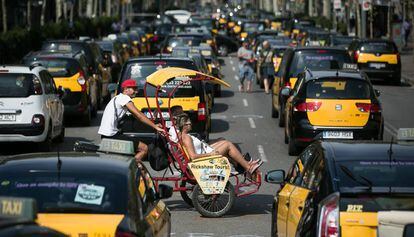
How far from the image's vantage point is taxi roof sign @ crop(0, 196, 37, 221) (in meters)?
7.08

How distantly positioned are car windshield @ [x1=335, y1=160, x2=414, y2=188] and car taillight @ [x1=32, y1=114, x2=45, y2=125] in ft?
42.0

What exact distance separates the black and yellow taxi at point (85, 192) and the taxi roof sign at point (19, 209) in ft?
2.64

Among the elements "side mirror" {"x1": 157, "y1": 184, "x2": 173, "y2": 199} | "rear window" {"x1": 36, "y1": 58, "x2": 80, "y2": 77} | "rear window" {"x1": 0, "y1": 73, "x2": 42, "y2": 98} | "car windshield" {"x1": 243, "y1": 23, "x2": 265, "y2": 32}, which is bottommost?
"car windshield" {"x1": 243, "y1": 23, "x2": 265, "y2": 32}

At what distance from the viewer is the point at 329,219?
8.78 meters

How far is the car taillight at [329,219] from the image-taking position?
344 inches

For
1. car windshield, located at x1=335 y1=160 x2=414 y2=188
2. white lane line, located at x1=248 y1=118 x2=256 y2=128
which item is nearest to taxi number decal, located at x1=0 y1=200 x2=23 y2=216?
car windshield, located at x1=335 y1=160 x2=414 y2=188

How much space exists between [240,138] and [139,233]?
1653 centimetres

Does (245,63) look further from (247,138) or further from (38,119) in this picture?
(38,119)

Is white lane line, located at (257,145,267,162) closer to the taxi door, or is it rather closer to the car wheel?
the taxi door

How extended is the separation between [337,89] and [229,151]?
21.4 feet

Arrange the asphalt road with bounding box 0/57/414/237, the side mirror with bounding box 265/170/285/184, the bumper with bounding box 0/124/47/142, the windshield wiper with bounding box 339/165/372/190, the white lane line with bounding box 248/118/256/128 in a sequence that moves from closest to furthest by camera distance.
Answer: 1. the windshield wiper with bounding box 339/165/372/190
2. the side mirror with bounding box 265/170/285/184
3. the asphalt road with bounding box 0/57/414/237
4. the bumper with bounding box 0/124/47/142
5. the white lane line with bounding box 248/118/256/128

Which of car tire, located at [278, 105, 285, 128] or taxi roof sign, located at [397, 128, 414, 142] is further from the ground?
taxi roof sign, located at [397, 128, 414, 142]

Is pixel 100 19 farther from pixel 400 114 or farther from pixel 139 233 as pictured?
pixel 139 233

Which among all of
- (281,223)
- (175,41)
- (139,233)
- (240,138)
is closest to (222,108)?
(240,138)
